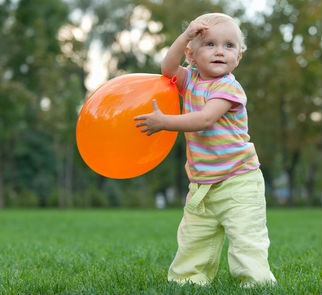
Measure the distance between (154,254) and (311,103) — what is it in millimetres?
26584

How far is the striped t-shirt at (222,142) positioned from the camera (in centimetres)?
356

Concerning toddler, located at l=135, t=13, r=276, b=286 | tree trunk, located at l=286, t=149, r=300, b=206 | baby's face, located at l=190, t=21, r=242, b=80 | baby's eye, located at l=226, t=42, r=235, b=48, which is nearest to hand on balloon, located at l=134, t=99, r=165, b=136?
toddler, located at l=135, t=13, r=276, b=286

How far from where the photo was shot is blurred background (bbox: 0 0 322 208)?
2684 centimetres

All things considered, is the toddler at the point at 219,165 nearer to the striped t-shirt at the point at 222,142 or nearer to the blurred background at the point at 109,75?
the striped t-shirt at the point at 222,142

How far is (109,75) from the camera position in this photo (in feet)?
129

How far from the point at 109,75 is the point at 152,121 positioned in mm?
36480

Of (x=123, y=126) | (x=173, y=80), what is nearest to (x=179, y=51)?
(x=173, y=80)

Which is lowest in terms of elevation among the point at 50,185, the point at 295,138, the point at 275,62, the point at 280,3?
the point at 50,185

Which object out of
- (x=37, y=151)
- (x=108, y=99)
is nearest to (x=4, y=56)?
(x=37, y=151)

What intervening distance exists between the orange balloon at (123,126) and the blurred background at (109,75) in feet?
46.9

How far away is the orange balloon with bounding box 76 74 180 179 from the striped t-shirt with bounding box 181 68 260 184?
23 cm

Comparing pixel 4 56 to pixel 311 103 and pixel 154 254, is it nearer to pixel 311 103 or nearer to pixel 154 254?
pixel 311 103

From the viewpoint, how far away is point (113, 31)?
1539 inches

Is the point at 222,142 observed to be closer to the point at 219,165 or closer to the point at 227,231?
the point at 219,165
